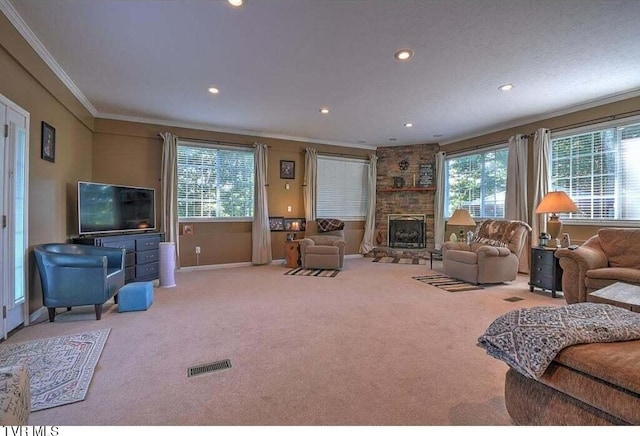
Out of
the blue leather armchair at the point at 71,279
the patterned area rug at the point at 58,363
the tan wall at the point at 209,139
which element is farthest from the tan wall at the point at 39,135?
the patterned area rug at the point at 58,363

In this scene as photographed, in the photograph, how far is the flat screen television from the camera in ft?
12.6

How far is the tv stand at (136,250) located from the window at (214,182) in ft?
3.60

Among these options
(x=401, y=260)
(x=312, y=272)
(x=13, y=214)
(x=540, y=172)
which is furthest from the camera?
(x=401, y=260)

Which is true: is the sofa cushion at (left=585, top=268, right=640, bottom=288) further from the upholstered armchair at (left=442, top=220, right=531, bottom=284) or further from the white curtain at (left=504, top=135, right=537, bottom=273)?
the white curtain at (left=504, top=135, right=537, bottom=273)

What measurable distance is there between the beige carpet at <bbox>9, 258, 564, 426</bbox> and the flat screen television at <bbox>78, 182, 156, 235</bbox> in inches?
45.9

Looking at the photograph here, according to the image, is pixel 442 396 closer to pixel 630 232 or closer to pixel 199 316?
pixel 199 316

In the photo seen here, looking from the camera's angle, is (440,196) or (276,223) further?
(440,196)

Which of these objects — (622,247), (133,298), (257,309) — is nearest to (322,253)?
(257,309)

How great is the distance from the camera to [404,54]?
300 centimetres

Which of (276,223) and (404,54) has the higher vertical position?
(404,54)

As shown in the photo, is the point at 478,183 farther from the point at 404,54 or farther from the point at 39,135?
the point at 39,135

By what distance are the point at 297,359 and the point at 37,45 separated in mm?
3665

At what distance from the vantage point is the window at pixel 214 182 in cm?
547

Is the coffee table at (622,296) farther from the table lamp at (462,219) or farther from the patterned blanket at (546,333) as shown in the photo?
the table lamp at (462,219)
